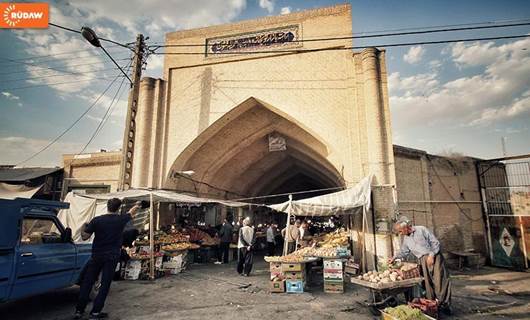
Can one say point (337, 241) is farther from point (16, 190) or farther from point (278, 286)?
point (16, 190)

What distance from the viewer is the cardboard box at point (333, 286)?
23.2 feet

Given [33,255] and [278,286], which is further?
[278,286]

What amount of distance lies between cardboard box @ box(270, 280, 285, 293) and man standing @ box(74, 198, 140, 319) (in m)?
3.63

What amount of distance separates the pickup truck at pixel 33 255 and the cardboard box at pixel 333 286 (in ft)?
17.5

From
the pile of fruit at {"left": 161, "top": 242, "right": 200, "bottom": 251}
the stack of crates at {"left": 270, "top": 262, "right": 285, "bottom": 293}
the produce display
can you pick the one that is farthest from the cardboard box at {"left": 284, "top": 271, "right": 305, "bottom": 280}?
the pile of fruit at {"left": 161, "top": 242, "right": 200, "bottom": 251}

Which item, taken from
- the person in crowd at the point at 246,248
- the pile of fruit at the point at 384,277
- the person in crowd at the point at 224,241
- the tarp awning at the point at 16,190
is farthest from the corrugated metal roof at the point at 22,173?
the pile of fruit at the point at 384,277

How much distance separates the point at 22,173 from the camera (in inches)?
577

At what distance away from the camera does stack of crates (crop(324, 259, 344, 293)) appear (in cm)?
709

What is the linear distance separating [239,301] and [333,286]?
2.37 m

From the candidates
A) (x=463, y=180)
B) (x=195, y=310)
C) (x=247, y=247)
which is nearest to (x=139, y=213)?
(x=247, y=247)

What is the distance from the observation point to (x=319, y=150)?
43.2 feet

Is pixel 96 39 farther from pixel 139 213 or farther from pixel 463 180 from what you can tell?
pixel 463 180

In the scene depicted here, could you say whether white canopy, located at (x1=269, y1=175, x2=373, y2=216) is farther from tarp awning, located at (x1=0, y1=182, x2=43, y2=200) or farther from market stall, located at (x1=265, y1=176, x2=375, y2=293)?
tarp awning, located at (x1=0, y1=182, x2=43, y2=200)

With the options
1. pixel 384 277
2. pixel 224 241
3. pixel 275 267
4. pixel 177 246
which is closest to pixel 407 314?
pixel 384 277
